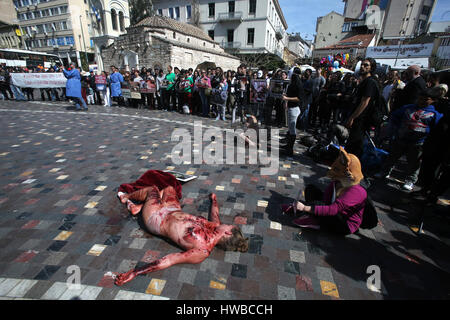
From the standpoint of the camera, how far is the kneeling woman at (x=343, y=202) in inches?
96.5

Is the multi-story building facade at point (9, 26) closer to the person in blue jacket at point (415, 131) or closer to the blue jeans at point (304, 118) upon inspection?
the blue jeans at point (304, 118)

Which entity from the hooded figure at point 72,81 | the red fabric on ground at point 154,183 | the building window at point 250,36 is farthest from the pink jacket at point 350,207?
the building window at point 250,36

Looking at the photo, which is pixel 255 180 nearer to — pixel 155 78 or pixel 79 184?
pixel 79 184

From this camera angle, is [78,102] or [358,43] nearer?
[78,102]

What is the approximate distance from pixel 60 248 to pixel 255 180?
3.15 metres

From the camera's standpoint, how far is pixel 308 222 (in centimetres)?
285

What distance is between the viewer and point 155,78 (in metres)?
11.5

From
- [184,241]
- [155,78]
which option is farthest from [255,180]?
[155,78]

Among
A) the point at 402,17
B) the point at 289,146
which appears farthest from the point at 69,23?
the point at 402,17

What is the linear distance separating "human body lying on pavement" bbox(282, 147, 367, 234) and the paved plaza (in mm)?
225

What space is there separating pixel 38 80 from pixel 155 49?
43.9 feet

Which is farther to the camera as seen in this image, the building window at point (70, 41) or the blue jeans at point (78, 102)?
the building window at point (70, 41)

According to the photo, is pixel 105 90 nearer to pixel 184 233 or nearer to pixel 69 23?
pixel 184 233

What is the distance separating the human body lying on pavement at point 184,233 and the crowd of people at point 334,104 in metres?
1.00
